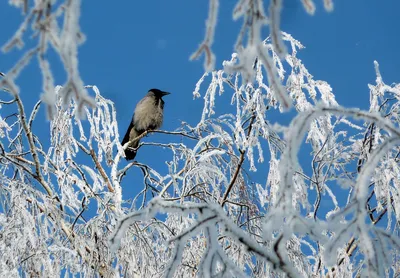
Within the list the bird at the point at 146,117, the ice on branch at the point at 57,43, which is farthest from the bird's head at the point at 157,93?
the ice on branch at the point at 57,43

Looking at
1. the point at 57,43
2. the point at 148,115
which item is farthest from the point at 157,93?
the point at 57,43

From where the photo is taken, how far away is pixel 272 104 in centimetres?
336

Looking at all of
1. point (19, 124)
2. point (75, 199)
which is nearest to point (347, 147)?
point (75, 199)

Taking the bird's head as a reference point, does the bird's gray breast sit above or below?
below

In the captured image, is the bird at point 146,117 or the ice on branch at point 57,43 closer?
the ice on branch at point 57,43

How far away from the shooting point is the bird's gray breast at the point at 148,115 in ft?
24.3

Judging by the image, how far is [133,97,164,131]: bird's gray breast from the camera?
7395 millimetres

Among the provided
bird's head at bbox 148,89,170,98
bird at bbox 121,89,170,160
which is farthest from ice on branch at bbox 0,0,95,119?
bird's head at bbox 148,89,170,98

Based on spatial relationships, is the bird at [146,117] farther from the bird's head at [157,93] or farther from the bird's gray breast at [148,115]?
the bird's head at [157,93]

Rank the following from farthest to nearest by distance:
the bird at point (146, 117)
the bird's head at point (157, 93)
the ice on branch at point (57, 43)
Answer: the bird's head at point (157, 93), the bird at point (146, 117), the ice on branch at point (57, 43)

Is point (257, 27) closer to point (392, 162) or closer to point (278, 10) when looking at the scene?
point (278, 10)

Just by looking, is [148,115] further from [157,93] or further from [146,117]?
[157,93]

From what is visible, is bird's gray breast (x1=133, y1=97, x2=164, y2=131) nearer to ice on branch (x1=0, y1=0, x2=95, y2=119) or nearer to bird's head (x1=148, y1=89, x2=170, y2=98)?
bird's head (x1=148, y1=89, x2=170, y2=98)

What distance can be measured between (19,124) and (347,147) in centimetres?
220
